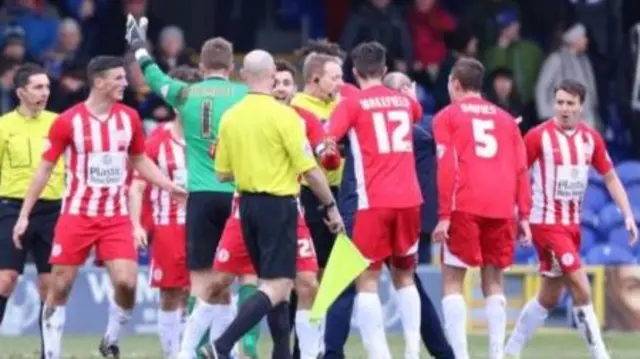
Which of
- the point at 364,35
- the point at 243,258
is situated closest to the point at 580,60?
the point at 364,35

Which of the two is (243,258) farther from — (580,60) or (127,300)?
(580,60)

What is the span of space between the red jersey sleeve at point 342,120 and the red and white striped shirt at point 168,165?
2362 millimetres

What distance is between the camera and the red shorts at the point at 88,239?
1794 centimetres

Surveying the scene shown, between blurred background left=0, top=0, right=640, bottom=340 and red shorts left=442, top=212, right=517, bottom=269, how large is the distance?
5730 mm

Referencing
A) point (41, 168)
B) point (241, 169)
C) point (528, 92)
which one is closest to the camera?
point (241, 169)

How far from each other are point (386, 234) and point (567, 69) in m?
9.63

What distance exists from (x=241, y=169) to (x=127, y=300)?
2.37m

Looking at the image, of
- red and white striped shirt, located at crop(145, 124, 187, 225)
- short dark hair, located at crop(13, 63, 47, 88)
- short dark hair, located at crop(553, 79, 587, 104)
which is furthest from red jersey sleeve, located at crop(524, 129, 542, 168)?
short dark hair, located at crop(13, 63, 47, 88)

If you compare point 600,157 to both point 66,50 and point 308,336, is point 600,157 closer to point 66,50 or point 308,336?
point 308,336

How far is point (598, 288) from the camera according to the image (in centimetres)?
2375

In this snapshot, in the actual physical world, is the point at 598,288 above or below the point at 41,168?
below

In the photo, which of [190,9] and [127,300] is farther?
[190,9]

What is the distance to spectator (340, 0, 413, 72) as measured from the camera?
2625cm

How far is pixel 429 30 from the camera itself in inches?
1087
